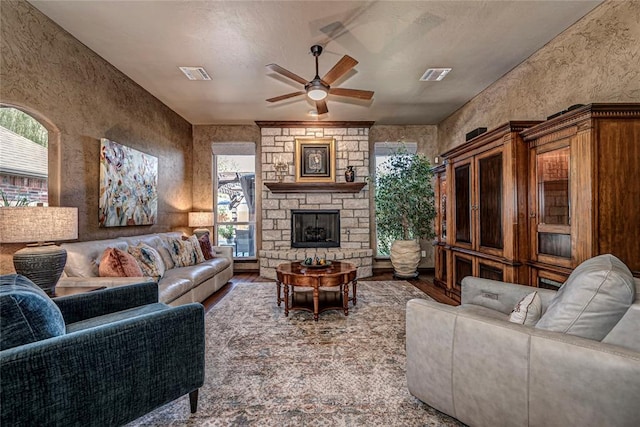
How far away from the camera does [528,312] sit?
159cm

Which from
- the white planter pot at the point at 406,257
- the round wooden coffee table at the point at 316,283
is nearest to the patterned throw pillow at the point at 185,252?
the round wooden coffee table at the point at 316,283

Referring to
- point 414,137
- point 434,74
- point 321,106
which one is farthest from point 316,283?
point 414,137

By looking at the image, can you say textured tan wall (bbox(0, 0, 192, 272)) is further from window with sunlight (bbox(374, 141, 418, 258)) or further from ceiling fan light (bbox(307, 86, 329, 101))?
window with sunlight (bbox(374, 141, 418, 258))

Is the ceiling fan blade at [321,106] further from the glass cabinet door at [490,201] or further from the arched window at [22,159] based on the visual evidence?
the arched window at [22,159]

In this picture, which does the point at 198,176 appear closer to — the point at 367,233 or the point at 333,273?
the point at 367,233

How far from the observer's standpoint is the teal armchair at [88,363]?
1.06 m

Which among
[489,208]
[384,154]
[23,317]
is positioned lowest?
[23,317]

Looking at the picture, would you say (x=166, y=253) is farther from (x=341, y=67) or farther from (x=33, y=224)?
(x=341, y=67)

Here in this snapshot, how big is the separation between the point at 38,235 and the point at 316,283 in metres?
2.28

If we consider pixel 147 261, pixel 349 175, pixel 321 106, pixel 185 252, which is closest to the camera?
pixel 147 261

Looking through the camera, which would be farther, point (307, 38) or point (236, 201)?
point (236, 201)

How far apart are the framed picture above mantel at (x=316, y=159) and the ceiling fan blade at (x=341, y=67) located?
8.28ft

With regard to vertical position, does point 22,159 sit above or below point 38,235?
above

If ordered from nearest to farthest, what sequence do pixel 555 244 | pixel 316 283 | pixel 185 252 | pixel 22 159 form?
pixel 555 244 → pixel 22 159 → pixel 316 283 → pixel 185 252
